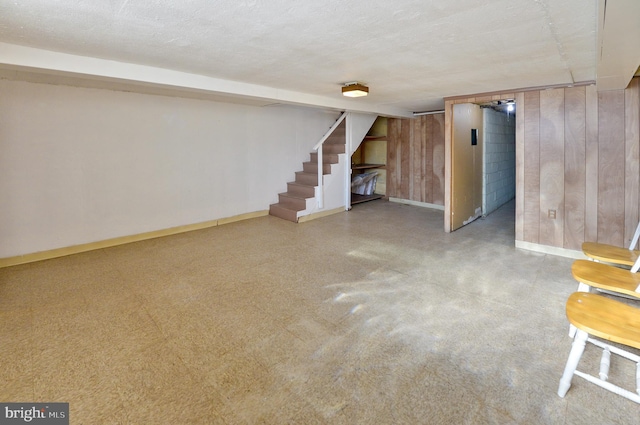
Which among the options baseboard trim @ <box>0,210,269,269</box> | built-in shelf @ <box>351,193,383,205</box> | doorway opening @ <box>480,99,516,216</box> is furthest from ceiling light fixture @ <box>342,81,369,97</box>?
built-in shelf @ <box>351,193,383,205</box>

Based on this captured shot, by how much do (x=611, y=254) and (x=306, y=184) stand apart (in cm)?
471

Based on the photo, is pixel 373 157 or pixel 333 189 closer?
pixel 333 189

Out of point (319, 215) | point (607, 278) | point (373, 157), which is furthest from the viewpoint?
point (373, 157)

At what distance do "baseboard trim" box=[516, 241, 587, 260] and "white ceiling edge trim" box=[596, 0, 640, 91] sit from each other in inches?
73.9

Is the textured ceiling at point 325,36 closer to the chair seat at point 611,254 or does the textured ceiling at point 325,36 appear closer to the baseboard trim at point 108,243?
the chair seat at point 611,254

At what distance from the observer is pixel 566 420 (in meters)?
1.57

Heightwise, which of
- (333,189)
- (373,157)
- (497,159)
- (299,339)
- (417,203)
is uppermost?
(373,157)

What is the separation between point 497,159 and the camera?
22.0ft

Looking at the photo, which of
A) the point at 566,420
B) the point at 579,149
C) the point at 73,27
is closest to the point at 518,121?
the point at 579,149

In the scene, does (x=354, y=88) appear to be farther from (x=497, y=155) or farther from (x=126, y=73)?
(x=497, y=155)

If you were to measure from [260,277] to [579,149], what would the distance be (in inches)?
151

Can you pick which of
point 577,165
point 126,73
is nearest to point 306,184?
point 126,73

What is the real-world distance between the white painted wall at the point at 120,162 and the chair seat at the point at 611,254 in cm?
493

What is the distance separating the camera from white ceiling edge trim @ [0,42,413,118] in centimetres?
250
